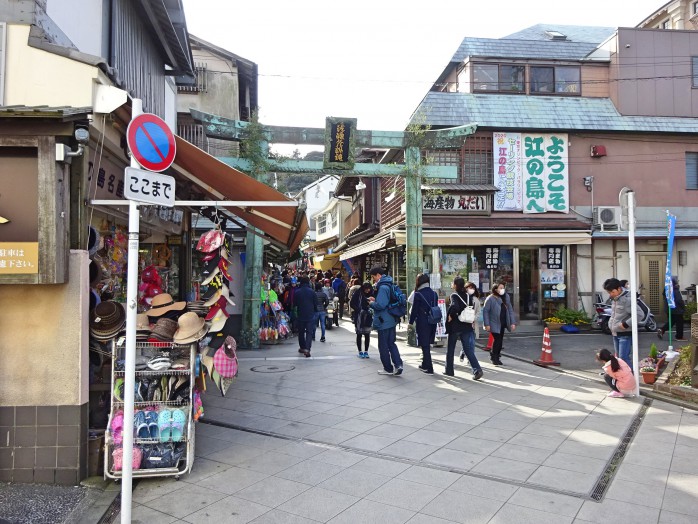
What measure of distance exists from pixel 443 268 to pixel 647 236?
7062 mm

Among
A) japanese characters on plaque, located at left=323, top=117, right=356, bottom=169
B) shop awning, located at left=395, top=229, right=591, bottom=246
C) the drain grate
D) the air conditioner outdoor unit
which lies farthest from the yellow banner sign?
the air conditioner outdoor unit

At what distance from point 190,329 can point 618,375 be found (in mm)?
6560

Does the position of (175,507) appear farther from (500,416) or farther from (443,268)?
(443,268)

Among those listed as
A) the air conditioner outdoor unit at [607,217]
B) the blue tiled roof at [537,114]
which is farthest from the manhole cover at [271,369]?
the air conditioner outdoor unit at [607,217]

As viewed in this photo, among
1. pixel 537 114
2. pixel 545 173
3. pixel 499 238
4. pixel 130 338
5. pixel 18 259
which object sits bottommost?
pixel 130 338

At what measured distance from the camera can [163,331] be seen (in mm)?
5258

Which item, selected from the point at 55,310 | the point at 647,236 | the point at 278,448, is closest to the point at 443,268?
the point at 647,236

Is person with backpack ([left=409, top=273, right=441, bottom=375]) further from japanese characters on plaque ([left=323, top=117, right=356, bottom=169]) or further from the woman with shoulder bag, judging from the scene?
japanese characters on plaque ([left=323, top=117, right=356, bottom=169])

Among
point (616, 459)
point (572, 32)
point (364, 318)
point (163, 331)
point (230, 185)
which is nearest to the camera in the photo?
point (163, 331)

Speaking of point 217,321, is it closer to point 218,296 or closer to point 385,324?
point 218,296

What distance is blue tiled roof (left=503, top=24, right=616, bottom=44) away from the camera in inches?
939

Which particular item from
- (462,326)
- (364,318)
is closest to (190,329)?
(462,326)

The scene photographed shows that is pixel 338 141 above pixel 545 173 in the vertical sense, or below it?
below

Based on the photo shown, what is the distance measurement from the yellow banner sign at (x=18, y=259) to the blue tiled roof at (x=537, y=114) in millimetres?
14926
